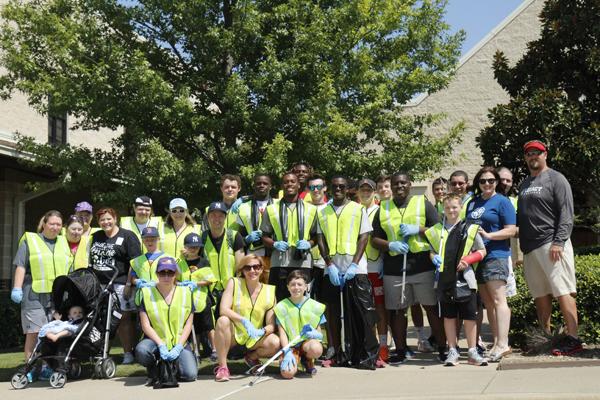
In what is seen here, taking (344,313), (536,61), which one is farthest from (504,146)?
(344,313)

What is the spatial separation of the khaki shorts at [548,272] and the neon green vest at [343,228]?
1881mm

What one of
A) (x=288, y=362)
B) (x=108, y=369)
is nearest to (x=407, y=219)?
(x=288, y=362)

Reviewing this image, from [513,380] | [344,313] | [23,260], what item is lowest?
[513,380]

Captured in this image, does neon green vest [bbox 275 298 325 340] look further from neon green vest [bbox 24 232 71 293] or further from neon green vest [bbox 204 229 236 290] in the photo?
neon green vest [bbox 24 232 71 293]

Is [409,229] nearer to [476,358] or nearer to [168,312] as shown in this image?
[476,358]

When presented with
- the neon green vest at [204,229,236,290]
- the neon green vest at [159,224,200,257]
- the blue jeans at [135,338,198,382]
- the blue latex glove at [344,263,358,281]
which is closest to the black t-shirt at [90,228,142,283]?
the neon green vest at [159,224,200,257]

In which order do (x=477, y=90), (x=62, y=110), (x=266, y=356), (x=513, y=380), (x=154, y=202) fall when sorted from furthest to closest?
(x=477, y=90) < (x=154, y=202) < (x=62, y=110) < (x=266, y=356) < (x=513, y=380)

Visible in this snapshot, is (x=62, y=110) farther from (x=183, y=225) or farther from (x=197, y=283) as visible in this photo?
(x=197, y=283)

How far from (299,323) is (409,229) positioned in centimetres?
161

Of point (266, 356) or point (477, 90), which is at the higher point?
point (477, 90)

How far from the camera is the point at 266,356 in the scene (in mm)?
7949

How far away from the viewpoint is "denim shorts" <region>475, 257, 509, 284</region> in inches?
321

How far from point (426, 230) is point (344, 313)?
1293 mm

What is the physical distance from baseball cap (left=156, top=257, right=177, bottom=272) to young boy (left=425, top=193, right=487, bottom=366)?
2.84 metres
